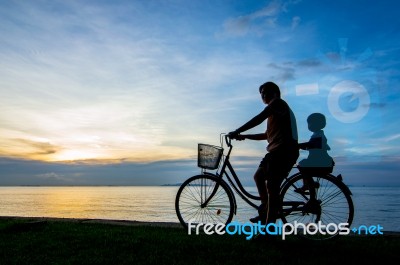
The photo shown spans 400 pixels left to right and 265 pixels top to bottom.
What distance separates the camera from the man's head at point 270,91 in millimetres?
5883

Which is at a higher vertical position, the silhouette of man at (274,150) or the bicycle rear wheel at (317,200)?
the silhouette of man at (274,150)

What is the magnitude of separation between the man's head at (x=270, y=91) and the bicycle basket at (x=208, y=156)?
48.9 inches

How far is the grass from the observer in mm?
4941

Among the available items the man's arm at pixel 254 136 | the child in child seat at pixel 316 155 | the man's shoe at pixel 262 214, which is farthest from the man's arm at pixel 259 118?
the man's shoe at pixel 262 214

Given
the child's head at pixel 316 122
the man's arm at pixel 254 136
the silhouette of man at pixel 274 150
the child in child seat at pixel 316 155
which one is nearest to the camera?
the silhouette of man at pixel 274 150

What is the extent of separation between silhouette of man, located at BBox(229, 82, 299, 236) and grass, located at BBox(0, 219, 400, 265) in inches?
28.0

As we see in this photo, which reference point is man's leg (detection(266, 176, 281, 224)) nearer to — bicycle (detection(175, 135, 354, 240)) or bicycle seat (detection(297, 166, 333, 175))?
bicycle (detection(175, 135, 354, 240))

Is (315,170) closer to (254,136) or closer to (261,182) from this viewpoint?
(261,182)

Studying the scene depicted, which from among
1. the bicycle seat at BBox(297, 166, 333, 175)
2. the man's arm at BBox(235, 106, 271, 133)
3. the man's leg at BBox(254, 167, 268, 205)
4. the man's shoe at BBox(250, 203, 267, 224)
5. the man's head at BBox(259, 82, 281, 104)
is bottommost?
the man's shoe at BBox(250, 203, 267, 224)

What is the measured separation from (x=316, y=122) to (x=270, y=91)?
1029mm

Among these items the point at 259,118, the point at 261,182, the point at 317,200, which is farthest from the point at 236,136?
the point at 317,200

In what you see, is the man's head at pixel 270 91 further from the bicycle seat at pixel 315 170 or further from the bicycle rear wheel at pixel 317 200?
the bicycle rear wheel at pixel 317 200

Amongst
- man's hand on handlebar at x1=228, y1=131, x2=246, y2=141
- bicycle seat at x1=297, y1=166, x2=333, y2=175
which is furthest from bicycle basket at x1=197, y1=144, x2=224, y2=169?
bicycle seat at x1=297, y1=166, x2=333, y2=175

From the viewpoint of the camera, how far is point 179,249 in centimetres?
552
